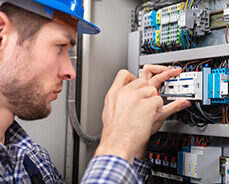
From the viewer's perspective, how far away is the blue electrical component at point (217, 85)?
Answer: 1316 mm

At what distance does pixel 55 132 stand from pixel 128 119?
0.90 metres

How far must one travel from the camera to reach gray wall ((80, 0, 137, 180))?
170 centimetres

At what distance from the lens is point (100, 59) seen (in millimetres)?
1740

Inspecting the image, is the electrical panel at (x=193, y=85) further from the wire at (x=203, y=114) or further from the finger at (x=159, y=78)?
the finger at (x=159, y=78)

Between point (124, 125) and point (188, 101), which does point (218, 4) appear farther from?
point (124, 125)

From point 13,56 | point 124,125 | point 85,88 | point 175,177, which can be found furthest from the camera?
point 85,88

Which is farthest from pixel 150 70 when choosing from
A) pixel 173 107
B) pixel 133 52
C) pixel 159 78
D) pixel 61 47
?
pixel 133 52

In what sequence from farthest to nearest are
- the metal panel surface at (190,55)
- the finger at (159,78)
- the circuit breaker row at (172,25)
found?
the circuit breaker row at (172,25) → the metal panel surface at (190,55) → the finger at (159,78)

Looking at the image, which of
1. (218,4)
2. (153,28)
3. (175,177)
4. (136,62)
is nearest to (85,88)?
(136,62)

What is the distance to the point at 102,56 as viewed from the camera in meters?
1.75

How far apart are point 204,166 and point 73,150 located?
72cm

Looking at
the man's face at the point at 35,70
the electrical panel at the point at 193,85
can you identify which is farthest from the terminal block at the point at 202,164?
the man's face at the point at 35,70

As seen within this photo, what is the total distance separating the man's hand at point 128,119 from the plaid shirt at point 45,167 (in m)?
0.04

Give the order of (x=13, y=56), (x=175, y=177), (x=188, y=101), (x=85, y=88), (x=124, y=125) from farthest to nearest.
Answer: (x=85, y=88) → (x=175, y=177) → (x=188, y=101) → (x=13, y=56) → (x=124, y=125)
